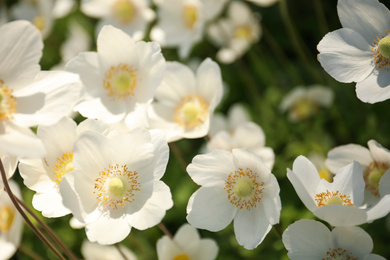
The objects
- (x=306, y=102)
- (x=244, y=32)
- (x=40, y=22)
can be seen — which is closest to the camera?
(x=306, y=102)

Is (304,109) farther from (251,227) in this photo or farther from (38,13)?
(38,13)

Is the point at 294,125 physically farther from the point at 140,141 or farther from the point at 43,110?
the point at 43,110

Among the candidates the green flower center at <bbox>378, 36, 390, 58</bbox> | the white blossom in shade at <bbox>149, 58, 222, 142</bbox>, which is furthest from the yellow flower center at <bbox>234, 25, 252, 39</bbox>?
the green flower center at <bbox>378, 36, 390, 58</bbox>

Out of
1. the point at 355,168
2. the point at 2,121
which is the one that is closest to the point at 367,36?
the point at 355,168

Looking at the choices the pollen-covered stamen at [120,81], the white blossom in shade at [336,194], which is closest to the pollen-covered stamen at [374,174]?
the white blossom in shade at [336,194]

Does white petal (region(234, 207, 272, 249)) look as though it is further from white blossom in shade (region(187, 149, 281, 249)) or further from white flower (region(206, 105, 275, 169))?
white flower (region(206, 105, 275, 169))

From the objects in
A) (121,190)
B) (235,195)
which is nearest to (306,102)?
(235,195)
